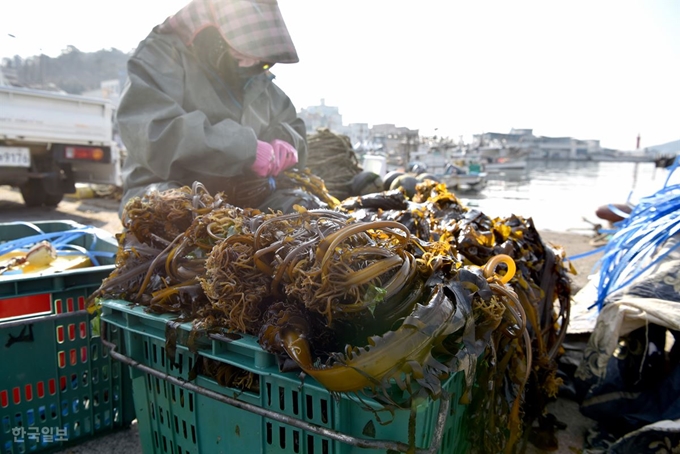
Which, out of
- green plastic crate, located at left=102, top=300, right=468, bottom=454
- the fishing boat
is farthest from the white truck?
the fishing boat

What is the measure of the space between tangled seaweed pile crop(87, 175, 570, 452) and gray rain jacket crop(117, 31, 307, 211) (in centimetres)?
91

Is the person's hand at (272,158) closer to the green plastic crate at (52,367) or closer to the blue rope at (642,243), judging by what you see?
the green plastic crate at (52,367)

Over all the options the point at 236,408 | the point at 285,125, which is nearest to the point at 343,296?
the point at 236,408

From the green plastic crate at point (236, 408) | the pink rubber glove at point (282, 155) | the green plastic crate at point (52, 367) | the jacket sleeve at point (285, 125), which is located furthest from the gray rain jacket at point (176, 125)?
the green plastic crate at point (236, 408)

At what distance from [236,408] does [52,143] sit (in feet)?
27.7

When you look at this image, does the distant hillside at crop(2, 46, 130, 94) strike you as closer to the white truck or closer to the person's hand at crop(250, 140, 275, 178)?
the white truck

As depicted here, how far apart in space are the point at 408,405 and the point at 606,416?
5.59 ft

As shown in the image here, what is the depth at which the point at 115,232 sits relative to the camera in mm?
5582

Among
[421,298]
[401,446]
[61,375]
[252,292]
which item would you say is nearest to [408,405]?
[401,446]

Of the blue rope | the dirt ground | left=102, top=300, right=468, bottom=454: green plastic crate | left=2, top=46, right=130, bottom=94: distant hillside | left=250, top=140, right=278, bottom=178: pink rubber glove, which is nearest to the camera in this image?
left=102, top=300, right=468, bottom=454: green plastic crate

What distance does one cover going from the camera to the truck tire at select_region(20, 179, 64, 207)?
8.34 metres

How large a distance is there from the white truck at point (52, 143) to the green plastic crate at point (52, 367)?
22.4 ft

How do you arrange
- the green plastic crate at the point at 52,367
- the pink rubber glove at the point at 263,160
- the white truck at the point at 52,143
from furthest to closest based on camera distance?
the white truck at the point at 52,143 < the pink rubber glove at the point at 263,160 < the green plastic crate at the point at 52,367

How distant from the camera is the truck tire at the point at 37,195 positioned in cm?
834
